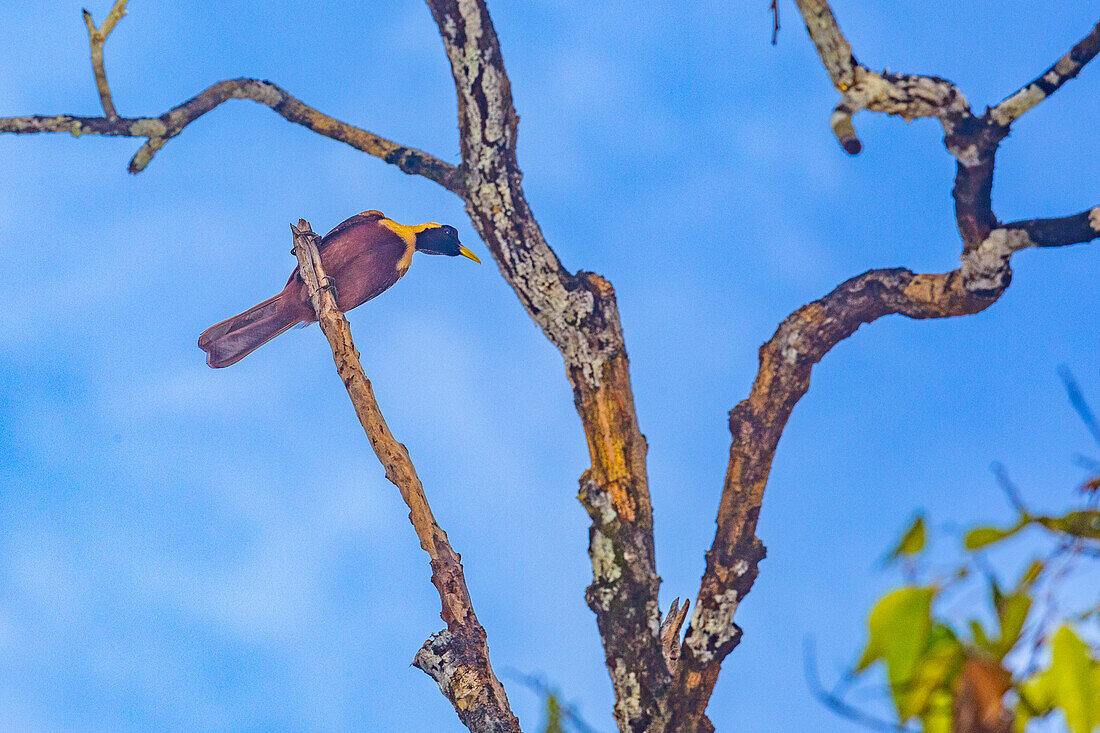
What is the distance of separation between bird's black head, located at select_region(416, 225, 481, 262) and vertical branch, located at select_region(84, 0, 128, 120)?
120 centimetres

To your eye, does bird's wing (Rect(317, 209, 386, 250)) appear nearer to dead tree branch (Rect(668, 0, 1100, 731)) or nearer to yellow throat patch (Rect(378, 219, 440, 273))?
yellow throat patch (Rect(378, 219, 440, 273))

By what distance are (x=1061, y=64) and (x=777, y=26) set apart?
0.62 metres

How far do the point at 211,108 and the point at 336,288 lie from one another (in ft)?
2.17

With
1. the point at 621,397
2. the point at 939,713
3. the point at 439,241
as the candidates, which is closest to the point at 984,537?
the point at 939,713

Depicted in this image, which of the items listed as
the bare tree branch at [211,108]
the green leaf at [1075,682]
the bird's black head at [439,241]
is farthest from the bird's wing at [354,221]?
the green leaf at [1075,682]

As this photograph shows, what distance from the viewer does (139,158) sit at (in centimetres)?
261

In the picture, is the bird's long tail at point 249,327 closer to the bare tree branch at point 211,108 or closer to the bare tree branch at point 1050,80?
the bare tree branch at point 211,108

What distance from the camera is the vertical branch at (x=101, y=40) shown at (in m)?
2.29

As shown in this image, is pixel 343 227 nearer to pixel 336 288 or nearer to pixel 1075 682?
pixel 336 288

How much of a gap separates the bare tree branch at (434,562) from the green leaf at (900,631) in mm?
1756

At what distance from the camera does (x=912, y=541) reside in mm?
861

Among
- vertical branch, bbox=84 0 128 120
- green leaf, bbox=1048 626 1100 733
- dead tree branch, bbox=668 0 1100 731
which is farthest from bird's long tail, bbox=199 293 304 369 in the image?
green leaf, bbox=1048 626 1100 733

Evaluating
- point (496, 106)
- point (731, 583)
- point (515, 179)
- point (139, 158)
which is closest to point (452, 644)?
point (731, 583)

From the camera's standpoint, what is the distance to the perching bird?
2998mm
